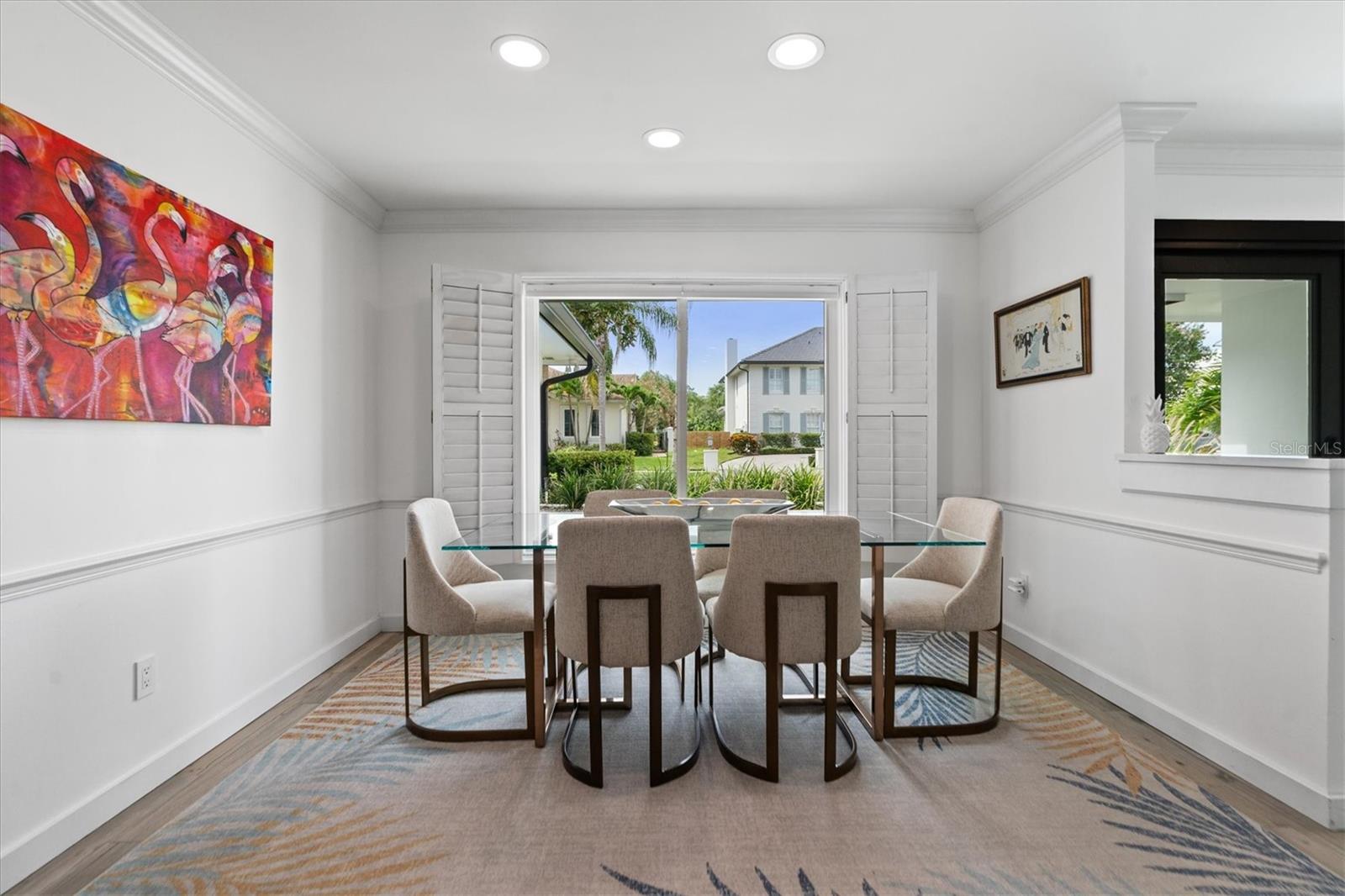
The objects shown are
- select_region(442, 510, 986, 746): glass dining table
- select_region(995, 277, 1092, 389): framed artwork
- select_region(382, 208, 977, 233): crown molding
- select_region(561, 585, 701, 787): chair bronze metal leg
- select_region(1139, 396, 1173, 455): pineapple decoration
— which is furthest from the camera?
select_region(382, 208, 977, 233): crown molding

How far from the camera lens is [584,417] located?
12.9ft

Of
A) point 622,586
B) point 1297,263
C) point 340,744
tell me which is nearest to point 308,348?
point 340,744

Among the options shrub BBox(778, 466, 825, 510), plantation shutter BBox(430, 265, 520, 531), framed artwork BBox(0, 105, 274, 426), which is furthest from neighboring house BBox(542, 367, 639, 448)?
framed artwork BBox(0, 105, 274, 426)

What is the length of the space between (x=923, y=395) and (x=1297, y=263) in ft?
5.75

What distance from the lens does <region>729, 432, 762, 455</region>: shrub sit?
3.88m

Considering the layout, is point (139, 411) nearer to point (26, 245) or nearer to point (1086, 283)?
point (26, 245)

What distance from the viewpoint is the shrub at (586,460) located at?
12.8 ft

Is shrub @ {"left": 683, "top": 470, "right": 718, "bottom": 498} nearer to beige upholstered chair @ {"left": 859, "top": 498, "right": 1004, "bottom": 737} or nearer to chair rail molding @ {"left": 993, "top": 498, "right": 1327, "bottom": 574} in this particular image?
beige upholstered chair @ {"left": 859, "top": 498, "right": 1004, "bottom": 737}

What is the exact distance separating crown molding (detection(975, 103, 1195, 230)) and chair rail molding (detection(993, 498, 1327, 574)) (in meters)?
1.65

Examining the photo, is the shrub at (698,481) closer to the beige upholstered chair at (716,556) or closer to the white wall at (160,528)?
the beige upholstered chair at (716,556)

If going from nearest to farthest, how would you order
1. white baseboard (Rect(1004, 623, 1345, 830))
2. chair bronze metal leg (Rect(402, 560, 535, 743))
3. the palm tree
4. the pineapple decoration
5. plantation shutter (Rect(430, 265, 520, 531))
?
white baseboard (Rect(1004, 623, 1345, 830)), chair bronze metal leg (Rect(402, 560, 535, 743)), the pineapple decoration, plantation shutter (Rect(430, 265, 520, 531)), the palm tree

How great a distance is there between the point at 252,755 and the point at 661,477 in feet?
7.94

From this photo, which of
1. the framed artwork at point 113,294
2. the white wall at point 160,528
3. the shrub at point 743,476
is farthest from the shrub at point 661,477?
the framed artwork at point 113,294

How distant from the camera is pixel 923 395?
3584 millimetres
